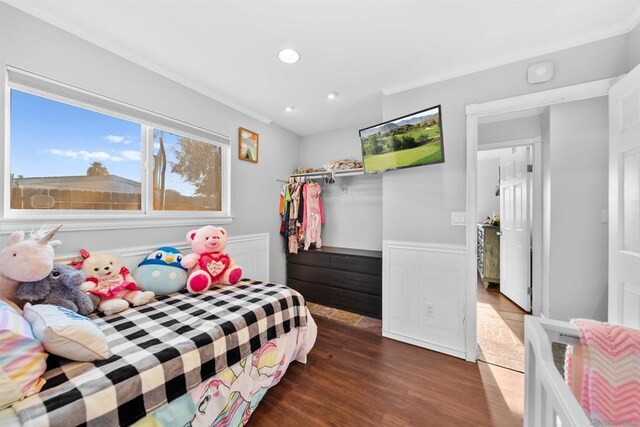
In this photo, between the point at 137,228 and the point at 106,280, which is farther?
the point at 137,228

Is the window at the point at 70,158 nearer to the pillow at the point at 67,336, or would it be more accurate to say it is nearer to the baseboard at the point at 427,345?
the pillow at the point at 67,336

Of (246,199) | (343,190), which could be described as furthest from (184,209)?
(343,190)

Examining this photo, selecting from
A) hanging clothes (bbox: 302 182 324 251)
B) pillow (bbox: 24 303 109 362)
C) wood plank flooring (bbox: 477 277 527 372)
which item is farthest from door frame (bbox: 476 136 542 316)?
pillow (bbox: 24 303 109 362)

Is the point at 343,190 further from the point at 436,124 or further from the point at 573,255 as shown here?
the point at 573,255

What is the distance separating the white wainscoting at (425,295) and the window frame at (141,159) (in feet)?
5.90

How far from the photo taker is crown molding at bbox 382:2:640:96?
1.45m

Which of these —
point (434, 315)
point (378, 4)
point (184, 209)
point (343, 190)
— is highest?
point (378, 4)

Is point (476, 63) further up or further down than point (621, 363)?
further up

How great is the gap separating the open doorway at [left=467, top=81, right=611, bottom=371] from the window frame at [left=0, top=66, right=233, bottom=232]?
2.43m

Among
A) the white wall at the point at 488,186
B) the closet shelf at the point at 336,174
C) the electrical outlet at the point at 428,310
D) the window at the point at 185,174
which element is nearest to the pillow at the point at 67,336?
the window at the point at 185,174

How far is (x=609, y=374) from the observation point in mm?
729

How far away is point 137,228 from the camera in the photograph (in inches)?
71.2

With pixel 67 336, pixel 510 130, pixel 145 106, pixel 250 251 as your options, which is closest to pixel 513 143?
pixel 510 130

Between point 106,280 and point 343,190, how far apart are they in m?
2.55
